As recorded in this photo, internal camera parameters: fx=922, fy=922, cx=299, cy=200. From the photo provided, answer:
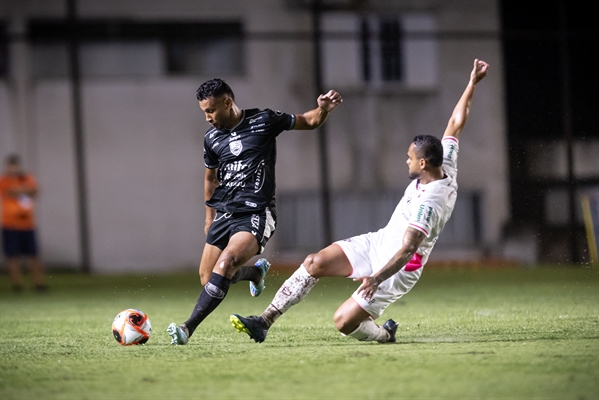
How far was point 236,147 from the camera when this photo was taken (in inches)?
262

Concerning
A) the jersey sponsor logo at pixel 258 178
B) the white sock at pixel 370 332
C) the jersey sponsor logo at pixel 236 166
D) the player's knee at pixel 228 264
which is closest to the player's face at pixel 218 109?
the jersey sponsor logo at pixel 236 166

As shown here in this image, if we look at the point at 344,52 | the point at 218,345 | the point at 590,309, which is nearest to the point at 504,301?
the point at 590,309

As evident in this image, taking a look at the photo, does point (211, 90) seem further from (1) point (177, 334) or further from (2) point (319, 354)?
(2) point (319, 354)

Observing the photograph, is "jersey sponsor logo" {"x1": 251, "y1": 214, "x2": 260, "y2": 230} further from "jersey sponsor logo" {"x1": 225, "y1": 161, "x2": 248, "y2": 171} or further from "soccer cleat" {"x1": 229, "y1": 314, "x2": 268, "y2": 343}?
"soccer cleat" {"x1": 229, "y1": 314, "x2": 268, "y2": 343}

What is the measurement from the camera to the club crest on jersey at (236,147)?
665cm

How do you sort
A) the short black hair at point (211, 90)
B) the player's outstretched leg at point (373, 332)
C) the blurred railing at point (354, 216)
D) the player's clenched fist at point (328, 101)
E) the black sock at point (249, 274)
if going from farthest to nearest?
the blurred railing at point (354, 216) → the black sock at point (249, 274) → the player's clenched fist at point (328, 101) → the short black hair at point (211, 90) → the player's outstretched leg at point (373, 332)

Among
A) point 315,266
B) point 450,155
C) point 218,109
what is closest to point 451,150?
point 450,155

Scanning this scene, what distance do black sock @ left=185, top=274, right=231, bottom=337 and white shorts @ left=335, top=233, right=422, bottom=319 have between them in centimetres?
86

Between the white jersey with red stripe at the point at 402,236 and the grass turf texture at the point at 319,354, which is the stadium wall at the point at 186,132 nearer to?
the grass turf texture at the point at 319,354

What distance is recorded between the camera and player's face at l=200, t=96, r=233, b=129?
6461mm

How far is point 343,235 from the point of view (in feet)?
54.5

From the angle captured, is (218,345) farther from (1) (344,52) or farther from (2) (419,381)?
(1) (344,52)

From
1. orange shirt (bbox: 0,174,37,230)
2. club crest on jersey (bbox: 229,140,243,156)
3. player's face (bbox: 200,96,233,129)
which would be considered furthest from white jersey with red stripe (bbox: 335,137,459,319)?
orange shirt (bbox: 0,174,37,230)

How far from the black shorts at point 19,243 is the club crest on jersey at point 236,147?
6560 mm
